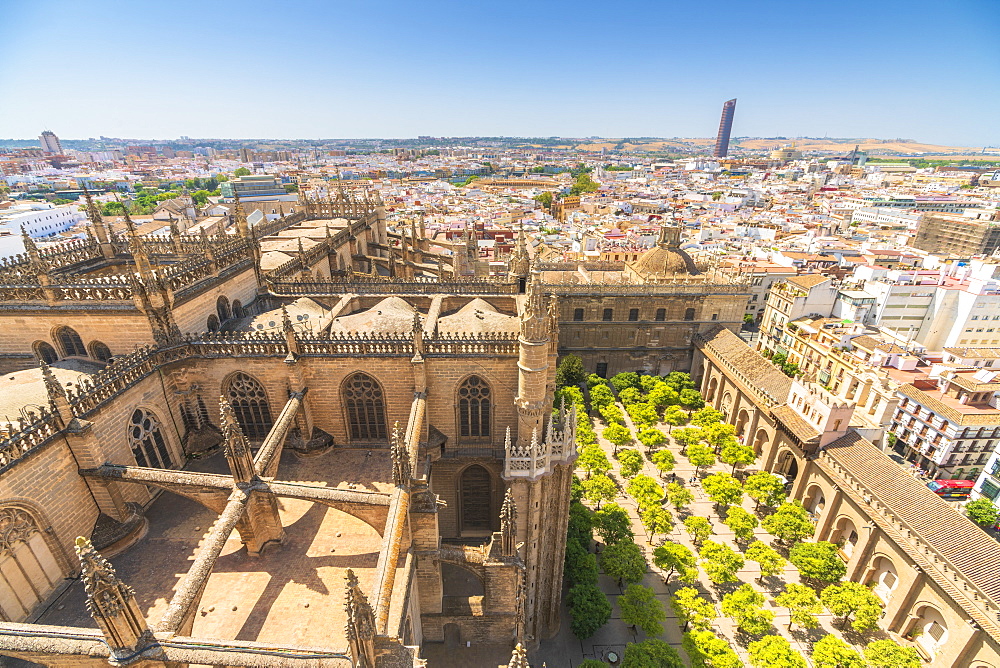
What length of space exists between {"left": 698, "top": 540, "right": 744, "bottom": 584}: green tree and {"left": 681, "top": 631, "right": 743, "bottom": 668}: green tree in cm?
435

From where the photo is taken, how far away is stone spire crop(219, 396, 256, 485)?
14164 mm

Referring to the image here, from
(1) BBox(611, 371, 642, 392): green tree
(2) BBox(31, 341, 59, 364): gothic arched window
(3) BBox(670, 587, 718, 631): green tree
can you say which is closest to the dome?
(1) BBox(611, 371, 642, 392): green tree

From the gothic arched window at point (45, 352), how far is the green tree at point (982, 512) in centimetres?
5487

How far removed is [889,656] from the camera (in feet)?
75.1

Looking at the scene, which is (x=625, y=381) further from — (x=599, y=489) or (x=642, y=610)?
(x=642, y=610)

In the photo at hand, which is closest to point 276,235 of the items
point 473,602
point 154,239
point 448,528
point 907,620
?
point 154,239

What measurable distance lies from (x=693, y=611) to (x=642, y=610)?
3699 millimetres

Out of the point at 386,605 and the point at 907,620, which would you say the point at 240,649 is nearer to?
the point at 386,605

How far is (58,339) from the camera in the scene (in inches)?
728

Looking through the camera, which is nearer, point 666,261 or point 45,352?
point 45,352

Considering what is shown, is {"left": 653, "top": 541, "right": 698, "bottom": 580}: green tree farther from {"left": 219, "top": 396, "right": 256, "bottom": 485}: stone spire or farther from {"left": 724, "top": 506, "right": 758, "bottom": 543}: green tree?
{"left": 219, "top": 396, "right": 256, "bottom": 485}: stone spire

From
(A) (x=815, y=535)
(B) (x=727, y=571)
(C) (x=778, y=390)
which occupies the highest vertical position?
(C) (x=778, y=390)

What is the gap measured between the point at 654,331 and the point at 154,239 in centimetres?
4714

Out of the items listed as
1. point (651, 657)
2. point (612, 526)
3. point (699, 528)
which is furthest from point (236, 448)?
point (699, 528)
